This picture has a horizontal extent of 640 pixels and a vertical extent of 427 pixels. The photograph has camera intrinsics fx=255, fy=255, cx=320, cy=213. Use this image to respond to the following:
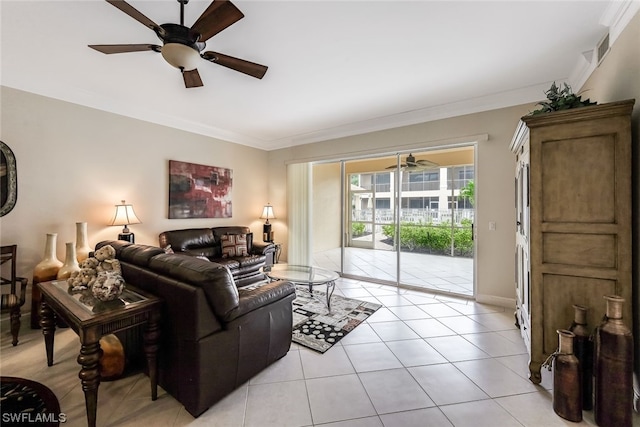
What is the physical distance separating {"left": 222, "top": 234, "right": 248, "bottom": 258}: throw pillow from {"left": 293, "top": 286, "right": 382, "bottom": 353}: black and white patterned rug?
1314 mm

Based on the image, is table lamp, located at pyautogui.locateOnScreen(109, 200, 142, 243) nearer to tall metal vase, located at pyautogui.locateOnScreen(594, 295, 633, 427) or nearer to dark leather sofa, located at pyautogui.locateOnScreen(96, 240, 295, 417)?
dark leather sofa, located at pyautogui.locateOnScreen(96, 240, 295, 417)

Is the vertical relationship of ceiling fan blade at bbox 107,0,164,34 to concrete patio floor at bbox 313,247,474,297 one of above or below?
above

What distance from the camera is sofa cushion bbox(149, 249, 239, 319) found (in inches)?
64.0

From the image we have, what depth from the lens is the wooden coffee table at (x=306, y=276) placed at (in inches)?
128

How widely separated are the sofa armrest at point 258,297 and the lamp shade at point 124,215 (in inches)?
102

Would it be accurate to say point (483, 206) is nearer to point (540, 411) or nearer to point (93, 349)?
point (540, 411)

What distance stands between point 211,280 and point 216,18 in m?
1.70

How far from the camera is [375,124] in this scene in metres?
4.43

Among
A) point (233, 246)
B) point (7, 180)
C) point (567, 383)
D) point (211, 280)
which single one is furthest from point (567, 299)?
point (7, 180)

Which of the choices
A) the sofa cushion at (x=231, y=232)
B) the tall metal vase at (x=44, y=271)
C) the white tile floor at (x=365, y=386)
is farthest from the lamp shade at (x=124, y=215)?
the white tile floor at (x=365, y=386)

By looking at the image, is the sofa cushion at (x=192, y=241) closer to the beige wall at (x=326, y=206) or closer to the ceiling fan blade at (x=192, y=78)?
the ceiling fan blade at (x=192, y=78)

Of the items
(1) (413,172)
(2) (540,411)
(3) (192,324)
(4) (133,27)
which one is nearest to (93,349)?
(3) (192,324)

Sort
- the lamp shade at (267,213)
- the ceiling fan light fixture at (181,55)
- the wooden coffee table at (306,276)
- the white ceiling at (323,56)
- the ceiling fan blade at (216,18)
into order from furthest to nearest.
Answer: the lamp shade at (267,213)
the wooden coffee table at (306,276)
the white ceiling at (323,56)
the ceiling fan light fixture at (181,55)
the ceiling fan blade at (216,18)

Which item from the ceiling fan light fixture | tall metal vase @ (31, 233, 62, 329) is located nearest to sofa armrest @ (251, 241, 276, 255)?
tall metal vase @ (31, 233, 62, 329)
